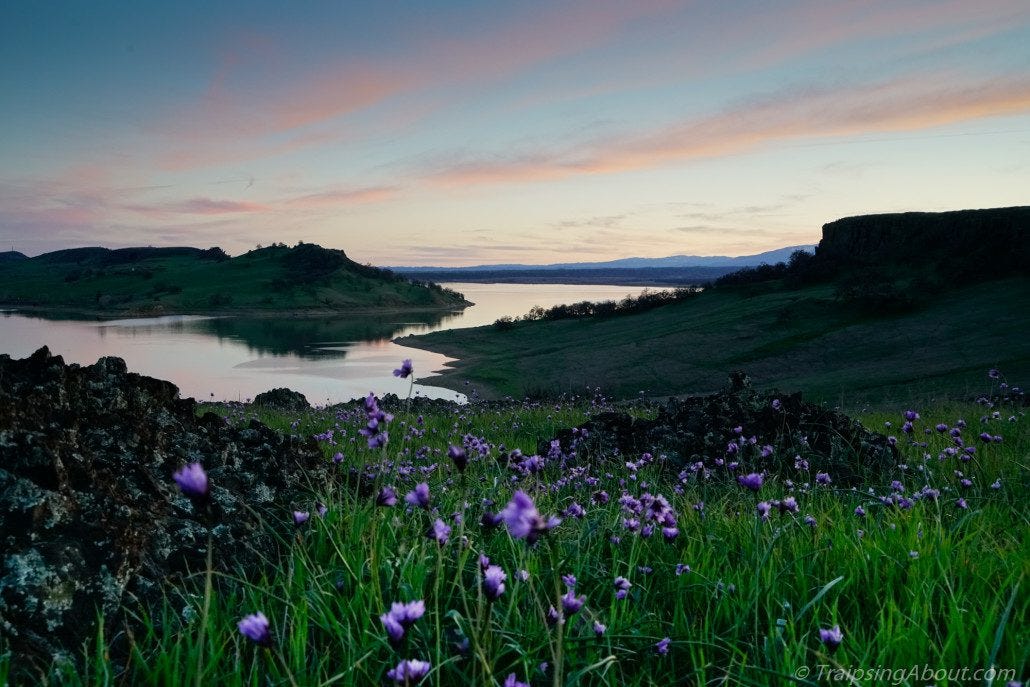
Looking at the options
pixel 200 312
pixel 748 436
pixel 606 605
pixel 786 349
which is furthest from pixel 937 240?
pixel 200 312

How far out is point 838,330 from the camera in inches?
1688

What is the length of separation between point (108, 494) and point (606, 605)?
266 centimetres

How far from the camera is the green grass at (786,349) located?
1137 inches

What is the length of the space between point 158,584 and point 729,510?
4625 mm

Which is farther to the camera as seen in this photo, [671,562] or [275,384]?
[275,384]

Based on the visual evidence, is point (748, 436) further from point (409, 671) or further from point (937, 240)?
point (937, 240)

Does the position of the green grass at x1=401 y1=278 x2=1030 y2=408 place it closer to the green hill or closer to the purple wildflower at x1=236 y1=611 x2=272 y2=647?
the green hill

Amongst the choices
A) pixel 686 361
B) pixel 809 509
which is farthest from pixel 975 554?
pixel 686 361

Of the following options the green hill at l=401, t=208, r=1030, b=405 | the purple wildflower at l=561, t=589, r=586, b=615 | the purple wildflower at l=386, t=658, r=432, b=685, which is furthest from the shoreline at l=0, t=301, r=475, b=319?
the purple wildflower at l=386, t=658, r=432, b=685

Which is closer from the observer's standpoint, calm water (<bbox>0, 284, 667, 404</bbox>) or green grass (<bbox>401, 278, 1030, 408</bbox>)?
green grass (<bbox>401, 278, 1030, 408</bbox>)

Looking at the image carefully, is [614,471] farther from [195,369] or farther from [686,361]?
[195,369]

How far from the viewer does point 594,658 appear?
2.75 m

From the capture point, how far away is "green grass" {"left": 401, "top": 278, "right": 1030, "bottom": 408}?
28875 millimetres

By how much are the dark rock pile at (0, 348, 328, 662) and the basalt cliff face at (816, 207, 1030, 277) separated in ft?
168
